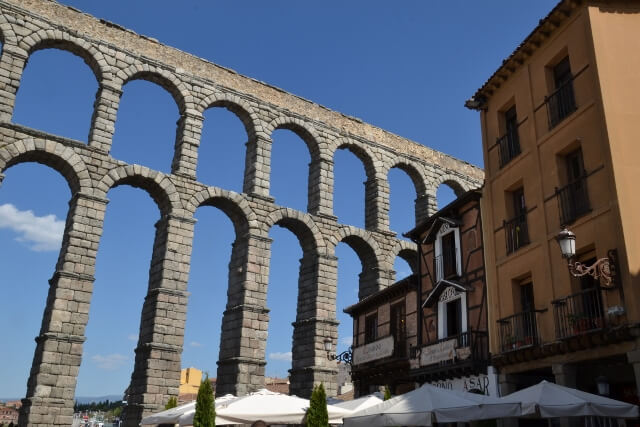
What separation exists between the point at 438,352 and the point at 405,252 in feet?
41.0

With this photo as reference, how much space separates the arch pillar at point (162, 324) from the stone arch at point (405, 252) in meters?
9.80

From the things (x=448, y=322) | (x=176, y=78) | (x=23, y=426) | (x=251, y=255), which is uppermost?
(x=176, y=78)

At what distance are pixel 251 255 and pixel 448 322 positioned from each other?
918 cm

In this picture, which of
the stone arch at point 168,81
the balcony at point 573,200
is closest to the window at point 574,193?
the balcony at point 573,200

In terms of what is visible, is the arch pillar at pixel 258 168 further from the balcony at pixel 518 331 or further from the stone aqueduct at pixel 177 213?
the balcony at pixel 518 331

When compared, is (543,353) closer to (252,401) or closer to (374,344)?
(252,401)

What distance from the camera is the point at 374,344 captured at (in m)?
20.4

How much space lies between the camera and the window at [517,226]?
568 inches

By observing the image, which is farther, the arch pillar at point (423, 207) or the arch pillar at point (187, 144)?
the arch pillar at point (423, 207)

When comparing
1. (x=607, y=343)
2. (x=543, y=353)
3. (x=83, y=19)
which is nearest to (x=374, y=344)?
(x=543, y=353)

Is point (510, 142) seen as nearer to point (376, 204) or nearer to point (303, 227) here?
point (303, 227)

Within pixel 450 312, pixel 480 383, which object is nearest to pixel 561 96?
pixel 450 312

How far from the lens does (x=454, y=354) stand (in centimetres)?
1571

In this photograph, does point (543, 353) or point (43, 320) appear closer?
point (543, 353)
